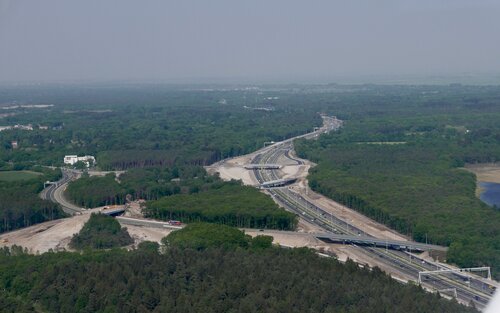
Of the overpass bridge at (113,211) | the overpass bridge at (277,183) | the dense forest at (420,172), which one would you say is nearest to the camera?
the dense forest at (420,172)

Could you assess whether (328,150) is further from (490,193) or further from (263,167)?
(490,193)

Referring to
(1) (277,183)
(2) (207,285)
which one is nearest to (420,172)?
(1) (277,183)

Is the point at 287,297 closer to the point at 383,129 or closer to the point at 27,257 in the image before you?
the point at 27,257

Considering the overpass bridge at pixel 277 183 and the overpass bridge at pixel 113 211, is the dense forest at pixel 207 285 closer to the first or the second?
the overpass bridge at pixel 113 211

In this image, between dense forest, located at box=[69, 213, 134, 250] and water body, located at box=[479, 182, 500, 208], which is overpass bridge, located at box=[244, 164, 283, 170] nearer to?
water body, located at box=[479, 182, 500, 208]

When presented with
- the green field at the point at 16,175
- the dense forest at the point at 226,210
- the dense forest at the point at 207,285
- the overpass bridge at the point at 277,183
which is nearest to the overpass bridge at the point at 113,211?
the dense forest at the point at 226,210

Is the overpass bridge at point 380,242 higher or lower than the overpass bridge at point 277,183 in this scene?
higher
